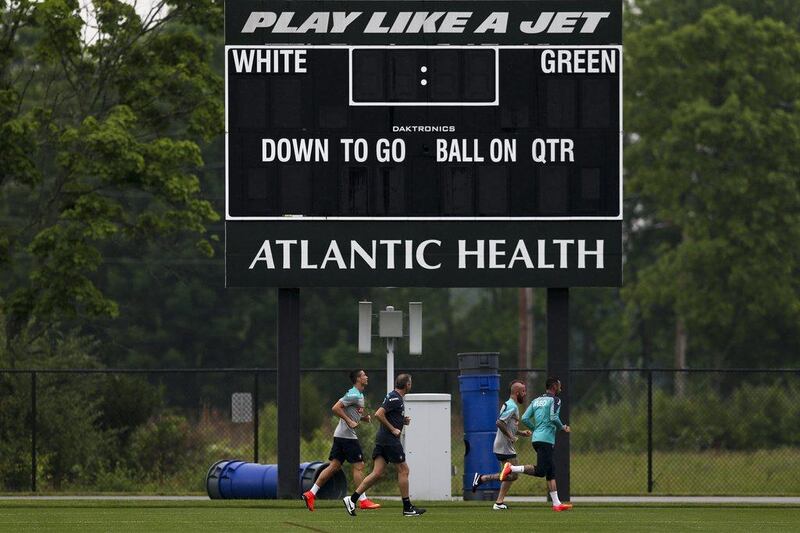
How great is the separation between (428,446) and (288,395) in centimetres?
224

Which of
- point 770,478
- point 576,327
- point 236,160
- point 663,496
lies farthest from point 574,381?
point 236,160

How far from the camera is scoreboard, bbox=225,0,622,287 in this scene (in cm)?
2433

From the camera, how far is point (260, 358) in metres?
68.1

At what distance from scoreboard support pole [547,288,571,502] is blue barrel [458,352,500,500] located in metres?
1.03

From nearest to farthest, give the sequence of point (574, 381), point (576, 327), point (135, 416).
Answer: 1. point (135, 416)
2. point (574, 381)
3. point (576, 327)

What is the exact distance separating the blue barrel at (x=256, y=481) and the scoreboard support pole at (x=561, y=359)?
3.09 m

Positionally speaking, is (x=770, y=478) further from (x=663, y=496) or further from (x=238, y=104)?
(x=238, y=104)

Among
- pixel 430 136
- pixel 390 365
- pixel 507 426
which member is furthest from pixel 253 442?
pixel 507 426

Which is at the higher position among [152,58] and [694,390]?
[152,58]

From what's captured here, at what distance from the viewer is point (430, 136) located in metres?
24.3

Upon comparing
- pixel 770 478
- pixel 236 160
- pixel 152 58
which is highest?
pixel 152 58

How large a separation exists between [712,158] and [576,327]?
21613 mm

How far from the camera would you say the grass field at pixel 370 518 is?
780 inches

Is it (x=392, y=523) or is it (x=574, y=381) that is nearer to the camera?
(x=392, y=523)
